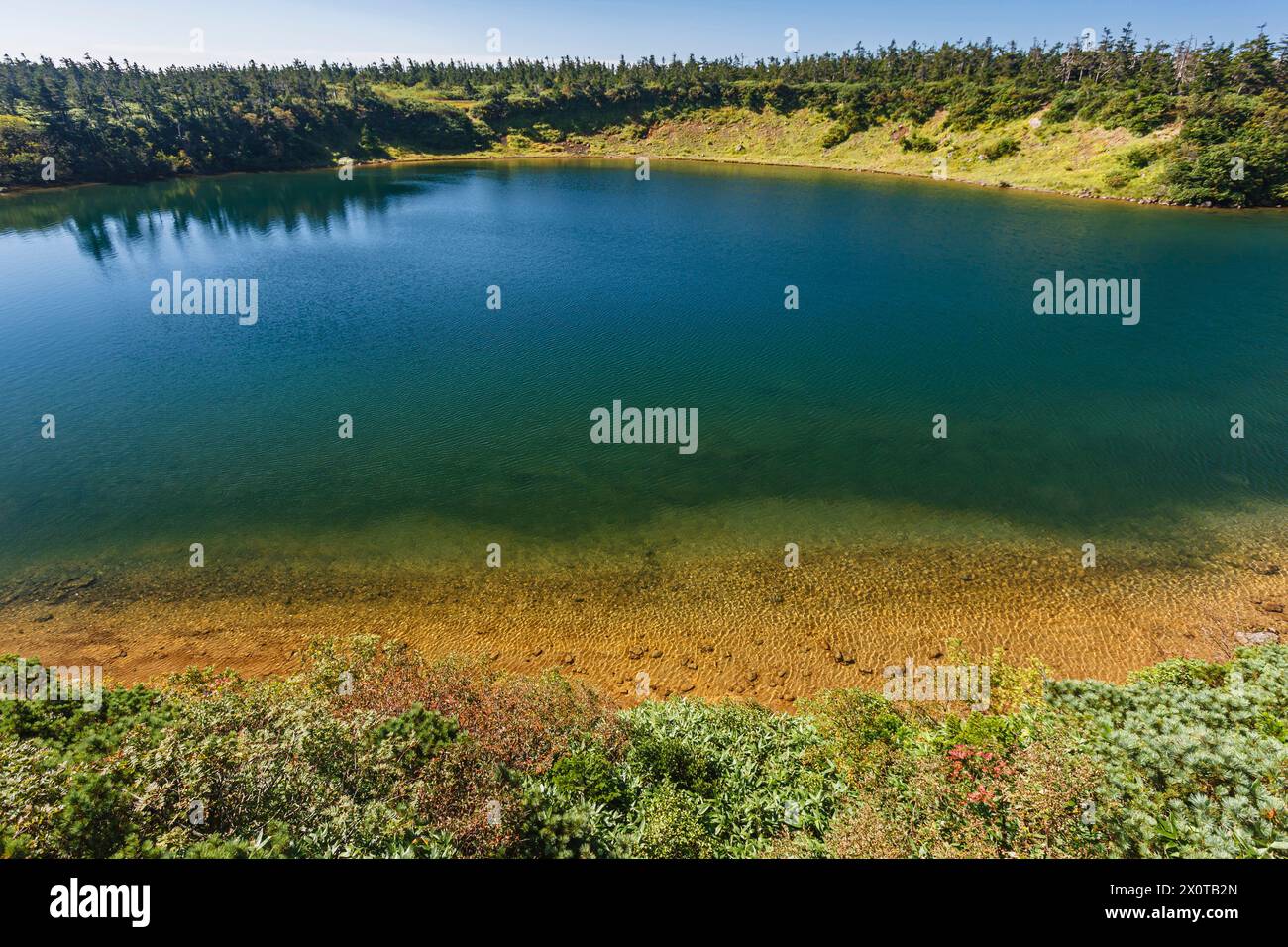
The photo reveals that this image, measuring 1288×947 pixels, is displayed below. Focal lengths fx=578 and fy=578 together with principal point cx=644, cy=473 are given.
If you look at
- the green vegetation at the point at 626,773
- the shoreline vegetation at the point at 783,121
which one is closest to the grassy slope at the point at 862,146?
the shoreline vegetation at the point at 783,121

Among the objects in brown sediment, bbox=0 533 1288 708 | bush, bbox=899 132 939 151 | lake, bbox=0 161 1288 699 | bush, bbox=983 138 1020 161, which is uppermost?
bush, bbox=899 132 939 151

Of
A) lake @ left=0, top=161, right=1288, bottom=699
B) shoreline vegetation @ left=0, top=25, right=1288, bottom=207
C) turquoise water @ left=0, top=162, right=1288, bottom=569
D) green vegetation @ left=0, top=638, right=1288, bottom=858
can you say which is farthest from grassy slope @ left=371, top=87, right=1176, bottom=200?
green vegetation @ left=0, top=638, right=1288, bottom=858

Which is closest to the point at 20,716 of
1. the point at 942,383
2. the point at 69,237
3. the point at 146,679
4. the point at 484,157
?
the point at 146,679

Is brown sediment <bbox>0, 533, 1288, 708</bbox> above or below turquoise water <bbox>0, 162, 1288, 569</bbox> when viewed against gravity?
below

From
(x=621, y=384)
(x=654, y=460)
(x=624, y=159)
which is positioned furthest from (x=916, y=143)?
(x=654, y=460)

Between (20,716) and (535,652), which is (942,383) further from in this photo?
(20,716)

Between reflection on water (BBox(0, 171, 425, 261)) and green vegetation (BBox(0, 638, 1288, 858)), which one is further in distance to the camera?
reflection on water (BBox(0, 171, 425, 261))

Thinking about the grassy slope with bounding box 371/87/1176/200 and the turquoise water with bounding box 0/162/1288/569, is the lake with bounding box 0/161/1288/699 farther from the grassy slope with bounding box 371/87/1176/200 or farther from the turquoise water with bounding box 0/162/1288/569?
the grassy slope with bounding box 371/87/1176/200

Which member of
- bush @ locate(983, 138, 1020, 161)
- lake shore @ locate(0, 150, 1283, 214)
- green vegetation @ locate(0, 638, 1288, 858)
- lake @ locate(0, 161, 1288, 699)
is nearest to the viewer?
green vegetation @ locate(0, 638, 1288, 858)

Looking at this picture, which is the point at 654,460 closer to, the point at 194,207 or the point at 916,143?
the point at 194,207
